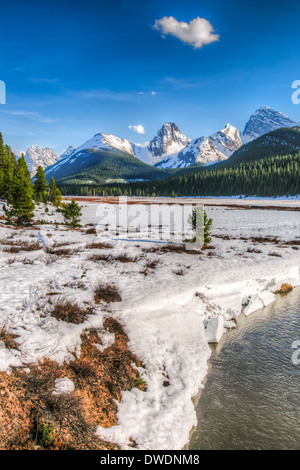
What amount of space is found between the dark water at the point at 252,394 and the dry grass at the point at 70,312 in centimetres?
435

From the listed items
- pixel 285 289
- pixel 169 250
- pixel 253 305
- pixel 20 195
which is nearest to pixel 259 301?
pixel 253 305

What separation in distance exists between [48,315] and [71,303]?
102 centimetres

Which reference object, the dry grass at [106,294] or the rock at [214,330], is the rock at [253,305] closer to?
the rock at [214,330]

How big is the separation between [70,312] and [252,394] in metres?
5.92

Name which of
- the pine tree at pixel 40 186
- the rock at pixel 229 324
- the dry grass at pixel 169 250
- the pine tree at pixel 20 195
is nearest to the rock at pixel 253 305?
the rock at pixel 229 324

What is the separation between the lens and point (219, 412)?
230 inches

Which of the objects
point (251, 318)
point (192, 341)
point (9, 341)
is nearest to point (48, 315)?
point (9, 341)

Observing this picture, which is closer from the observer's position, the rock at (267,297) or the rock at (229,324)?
the rock at (229,324)

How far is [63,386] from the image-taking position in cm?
517

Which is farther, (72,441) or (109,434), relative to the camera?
(109,434)

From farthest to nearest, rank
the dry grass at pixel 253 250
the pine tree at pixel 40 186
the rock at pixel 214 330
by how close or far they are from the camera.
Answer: the pine tree at pixel 40 186 → the dry grass at pixel 253 250 → the rock at pixel 214 330

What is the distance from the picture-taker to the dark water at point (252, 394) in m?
5.20

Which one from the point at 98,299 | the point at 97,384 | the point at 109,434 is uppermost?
the point at 98,299

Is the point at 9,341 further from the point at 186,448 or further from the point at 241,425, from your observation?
the point at 241,425
